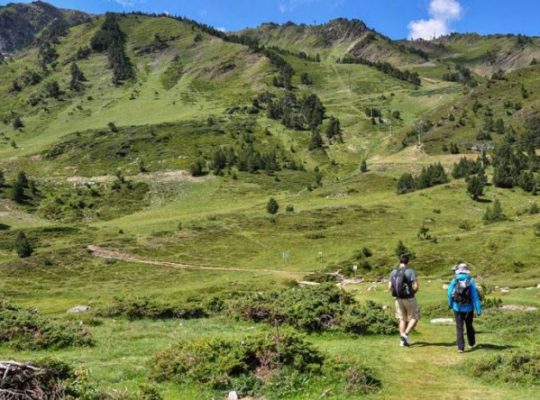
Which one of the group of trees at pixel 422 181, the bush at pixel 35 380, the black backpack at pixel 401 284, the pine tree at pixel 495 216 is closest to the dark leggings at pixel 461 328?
the black backpack at pixel 401 284

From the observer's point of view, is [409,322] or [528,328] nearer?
[409,322]

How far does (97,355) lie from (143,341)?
3202 millimetres

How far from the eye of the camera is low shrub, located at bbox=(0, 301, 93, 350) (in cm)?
2184

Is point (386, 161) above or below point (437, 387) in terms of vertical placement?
above

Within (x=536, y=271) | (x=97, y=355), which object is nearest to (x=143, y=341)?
(x=97, y=355)

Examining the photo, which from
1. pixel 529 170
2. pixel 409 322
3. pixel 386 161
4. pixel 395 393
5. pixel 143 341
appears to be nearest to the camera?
pixel 395 393

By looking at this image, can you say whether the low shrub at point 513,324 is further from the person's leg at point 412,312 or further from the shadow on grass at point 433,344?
the person's leg at point 412,312

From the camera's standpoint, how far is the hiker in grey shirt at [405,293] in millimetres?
20469

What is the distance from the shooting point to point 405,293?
2064 centimetres

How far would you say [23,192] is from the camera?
538 ft

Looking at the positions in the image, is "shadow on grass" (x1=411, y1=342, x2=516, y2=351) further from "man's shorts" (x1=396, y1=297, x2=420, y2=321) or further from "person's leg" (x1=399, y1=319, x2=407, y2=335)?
"man's shorts" (x1=396, y1=297, x2=420, y2=321)

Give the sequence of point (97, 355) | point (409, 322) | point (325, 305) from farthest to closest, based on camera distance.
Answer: point (325, 305)
point (409, 322)
point (97, 355)

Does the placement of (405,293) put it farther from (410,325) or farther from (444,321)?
(444,321)

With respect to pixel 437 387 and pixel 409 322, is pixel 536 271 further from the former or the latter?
pixel 437 387
